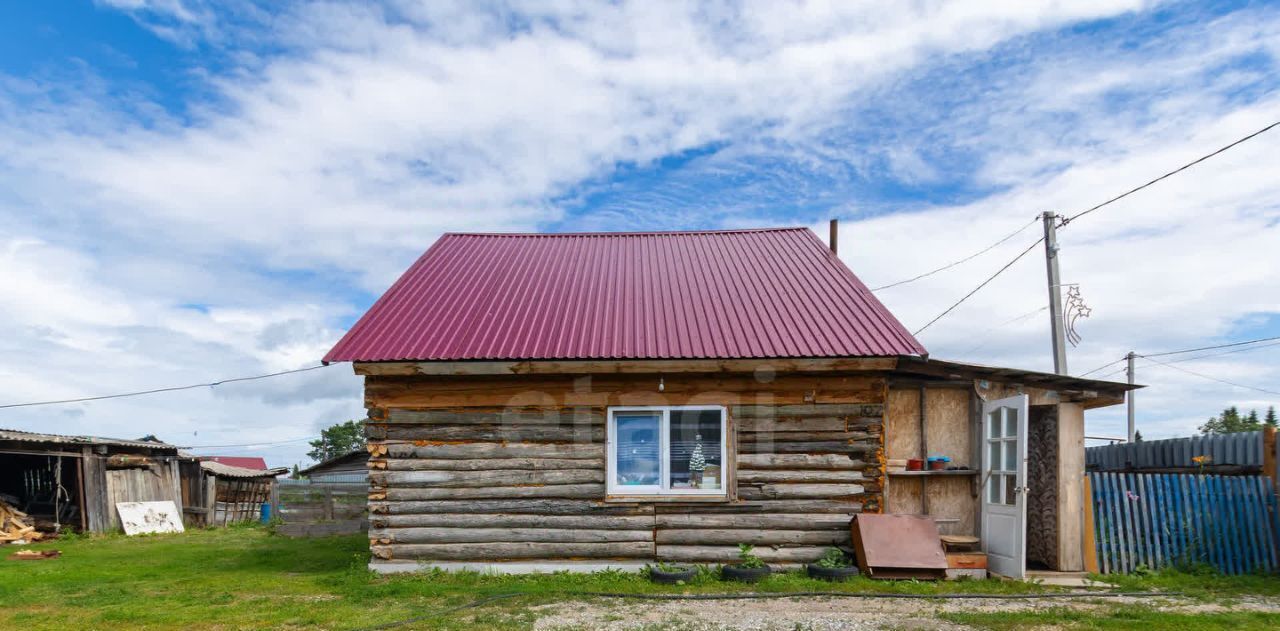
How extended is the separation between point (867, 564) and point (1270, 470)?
17.5 feet

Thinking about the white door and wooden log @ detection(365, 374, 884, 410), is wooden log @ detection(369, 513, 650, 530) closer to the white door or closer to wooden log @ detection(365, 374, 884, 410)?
wooden log @ detection(365, 374, 884, 410)

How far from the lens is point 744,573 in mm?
10555

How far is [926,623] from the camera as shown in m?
8.27

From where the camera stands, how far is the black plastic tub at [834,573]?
10.5 m

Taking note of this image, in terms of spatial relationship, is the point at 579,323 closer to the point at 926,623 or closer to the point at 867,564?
the point at 867,564

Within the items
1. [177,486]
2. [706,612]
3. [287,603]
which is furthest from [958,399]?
[177,486]

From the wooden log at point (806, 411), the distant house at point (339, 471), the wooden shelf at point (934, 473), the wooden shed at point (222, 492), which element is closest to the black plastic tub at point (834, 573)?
the wooden shelf at point (934, 473)

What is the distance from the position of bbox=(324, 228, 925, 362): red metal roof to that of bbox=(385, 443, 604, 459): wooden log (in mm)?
1234

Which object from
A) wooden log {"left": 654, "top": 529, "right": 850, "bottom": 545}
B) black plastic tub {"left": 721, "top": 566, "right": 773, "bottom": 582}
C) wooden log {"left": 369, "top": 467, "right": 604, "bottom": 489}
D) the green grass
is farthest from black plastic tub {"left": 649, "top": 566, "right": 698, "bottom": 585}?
wooden log {"left": 369, "top": 467, "right": 604, "bottom": 489}

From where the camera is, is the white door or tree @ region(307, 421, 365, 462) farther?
tree @ region(307, 421, 365, 462)

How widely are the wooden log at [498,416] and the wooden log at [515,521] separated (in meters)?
1.24

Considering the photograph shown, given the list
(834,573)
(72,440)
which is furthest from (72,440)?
(834,573)

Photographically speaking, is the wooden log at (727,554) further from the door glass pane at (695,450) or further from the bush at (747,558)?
the door glass pane at (695,450)

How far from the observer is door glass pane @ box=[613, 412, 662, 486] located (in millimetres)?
11430
